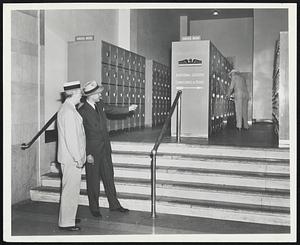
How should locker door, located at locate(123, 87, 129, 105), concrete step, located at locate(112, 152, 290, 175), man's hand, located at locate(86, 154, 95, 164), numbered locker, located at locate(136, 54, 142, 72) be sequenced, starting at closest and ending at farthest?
man's hand, located at locate(86, 154, 95, 164)
concrete step, located at locate(112, 152, 290, 175)
locker door, located at locate(123, 87, 129, 105)
numbered locker, located at locate(136, 54, 142, 72)

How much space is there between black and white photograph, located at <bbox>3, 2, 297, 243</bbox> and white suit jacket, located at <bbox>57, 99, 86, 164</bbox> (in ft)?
0.04

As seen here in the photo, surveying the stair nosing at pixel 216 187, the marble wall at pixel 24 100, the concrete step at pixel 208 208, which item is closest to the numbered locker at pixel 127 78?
the marble wall at pixel 24 100

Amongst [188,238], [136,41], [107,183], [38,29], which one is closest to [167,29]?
[136,41]

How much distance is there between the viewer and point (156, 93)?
10422 millimetres

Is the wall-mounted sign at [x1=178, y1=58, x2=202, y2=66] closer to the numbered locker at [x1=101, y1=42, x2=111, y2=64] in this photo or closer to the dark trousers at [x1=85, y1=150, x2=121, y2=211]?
the numbered locker at [x1=101, y1=42, x2=111, y2=64]

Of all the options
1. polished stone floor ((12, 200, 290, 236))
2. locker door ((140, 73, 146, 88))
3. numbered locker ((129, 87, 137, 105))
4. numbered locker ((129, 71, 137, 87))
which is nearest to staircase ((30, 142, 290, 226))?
polished stone floor ((12, 200, 290, 236))

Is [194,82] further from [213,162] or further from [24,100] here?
[24,100]

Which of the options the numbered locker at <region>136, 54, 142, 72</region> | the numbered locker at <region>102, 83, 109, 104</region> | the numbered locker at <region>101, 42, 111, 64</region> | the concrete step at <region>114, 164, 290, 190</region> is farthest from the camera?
the numbered locker at <region>136, 54, 142, 72</region>

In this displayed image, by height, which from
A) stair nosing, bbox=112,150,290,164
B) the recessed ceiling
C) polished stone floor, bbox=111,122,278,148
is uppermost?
the recessed ceiling

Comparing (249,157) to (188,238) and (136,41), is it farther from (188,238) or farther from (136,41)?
(136,41)

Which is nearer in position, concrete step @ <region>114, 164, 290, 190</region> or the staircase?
the staircase

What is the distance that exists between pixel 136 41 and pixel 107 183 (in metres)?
6.04

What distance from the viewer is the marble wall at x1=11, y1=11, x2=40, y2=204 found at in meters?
4.95

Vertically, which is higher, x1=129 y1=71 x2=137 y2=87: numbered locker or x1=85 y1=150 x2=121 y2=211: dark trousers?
x1=129 y1=71 x2=137 y2=87: numbered locker
